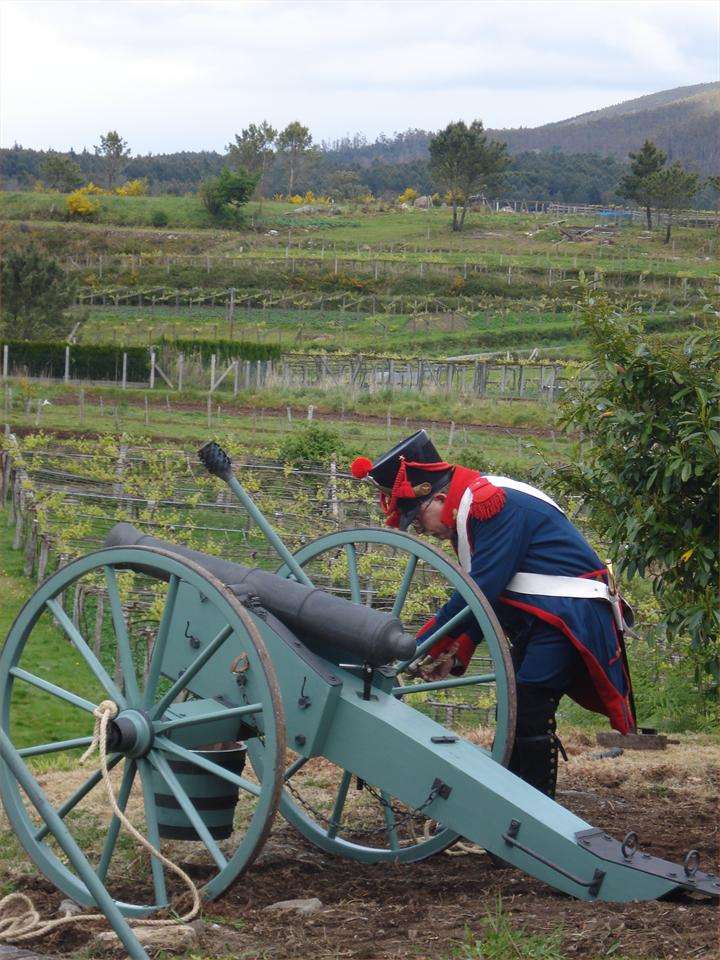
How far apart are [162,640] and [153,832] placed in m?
0.67

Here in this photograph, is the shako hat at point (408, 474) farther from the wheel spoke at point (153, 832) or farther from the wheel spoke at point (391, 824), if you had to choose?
the wheel spoke at point (153, 832)

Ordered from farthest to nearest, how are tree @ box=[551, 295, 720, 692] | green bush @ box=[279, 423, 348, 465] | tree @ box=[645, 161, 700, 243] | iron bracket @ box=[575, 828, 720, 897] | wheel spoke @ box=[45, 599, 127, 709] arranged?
1. tree @ box=[645, 161, 700, 243]
2. green bush @ box=[279, 423, 348, 465]
3. tree @ box=[551, 295, 720, 692]
4. wheel spoke @ box=[45, 599, 127, 709]
5. iron bracket @ box=[575, 828, 720, 897]

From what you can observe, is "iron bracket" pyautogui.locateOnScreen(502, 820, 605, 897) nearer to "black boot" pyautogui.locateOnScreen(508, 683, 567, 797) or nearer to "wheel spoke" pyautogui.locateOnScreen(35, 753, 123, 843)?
"black boot" pyautogui.locateOnScreen(508, 683, 567, 797)

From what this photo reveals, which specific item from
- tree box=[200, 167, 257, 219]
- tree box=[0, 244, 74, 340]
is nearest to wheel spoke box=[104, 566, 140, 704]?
tree box=[0, 244, 74, 340]

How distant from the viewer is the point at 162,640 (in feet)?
15.7

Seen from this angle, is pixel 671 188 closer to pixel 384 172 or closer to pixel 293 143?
pixel 293 143

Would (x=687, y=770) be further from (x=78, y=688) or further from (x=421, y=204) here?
(x=421, y=204)

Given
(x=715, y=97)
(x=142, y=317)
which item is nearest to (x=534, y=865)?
(x=142, y=317)

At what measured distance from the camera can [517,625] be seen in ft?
16.8

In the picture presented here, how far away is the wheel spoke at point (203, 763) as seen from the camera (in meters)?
4.37

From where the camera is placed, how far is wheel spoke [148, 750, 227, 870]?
14.5 ft

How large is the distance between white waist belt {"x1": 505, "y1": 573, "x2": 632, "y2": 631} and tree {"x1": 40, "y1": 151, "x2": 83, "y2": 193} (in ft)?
269

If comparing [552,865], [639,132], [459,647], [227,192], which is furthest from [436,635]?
[639,132]

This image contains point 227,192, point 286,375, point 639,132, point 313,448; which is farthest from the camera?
point 639,132
